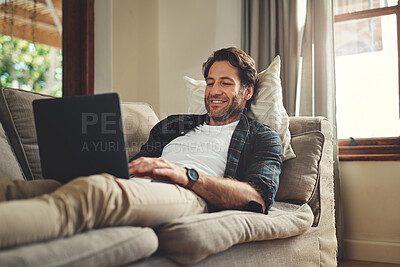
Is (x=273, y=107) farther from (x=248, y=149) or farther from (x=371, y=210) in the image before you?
(x=371, y=210)

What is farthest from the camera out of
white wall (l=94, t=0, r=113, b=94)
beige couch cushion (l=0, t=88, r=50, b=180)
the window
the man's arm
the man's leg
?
white wall (l=94, t=0, r=113, b=94)

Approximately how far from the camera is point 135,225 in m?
1.09

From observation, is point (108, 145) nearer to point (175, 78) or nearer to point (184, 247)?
point (184, 247)

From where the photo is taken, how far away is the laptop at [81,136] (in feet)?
3.74

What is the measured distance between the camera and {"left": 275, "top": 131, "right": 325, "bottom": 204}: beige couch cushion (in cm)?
172

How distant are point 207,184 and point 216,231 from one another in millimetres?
245

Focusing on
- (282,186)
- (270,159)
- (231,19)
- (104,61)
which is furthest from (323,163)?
(104,61)

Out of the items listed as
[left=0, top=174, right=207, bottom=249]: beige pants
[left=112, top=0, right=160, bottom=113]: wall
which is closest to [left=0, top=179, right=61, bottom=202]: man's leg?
[left=0, top=174, right=207, bottom=249]: beige pants

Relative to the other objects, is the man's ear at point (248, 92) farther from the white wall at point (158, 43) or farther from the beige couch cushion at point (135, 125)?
the white wall at point (158, 43)

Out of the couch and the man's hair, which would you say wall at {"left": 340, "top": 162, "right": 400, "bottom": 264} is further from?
the man's hair

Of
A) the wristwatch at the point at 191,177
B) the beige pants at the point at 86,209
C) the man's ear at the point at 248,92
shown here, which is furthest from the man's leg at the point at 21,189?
the man's ear at the point at 248,92

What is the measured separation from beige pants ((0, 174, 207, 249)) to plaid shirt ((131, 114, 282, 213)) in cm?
39

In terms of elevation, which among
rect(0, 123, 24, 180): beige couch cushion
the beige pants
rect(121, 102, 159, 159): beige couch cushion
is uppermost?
rect(121, 102, 159, 159): beige couch cushion

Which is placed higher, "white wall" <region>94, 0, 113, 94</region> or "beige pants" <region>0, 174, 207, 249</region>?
"white wall" <region>94, 0, 113, 94</region>
